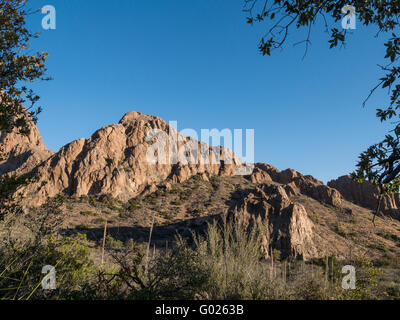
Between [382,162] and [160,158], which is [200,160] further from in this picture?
[382,162]

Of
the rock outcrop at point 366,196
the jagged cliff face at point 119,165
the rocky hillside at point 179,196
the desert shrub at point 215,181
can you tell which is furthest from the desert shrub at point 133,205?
the rock outcrop at point 366,196

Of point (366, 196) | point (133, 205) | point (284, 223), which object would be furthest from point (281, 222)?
point (366, 196)

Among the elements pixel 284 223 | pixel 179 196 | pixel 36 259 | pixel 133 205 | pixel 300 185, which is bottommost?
pixel 284 223

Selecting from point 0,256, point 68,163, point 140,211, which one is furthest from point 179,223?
point 0,256

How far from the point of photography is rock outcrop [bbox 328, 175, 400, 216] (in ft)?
155

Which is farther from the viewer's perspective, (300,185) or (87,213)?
(300,185)

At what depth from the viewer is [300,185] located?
50750 mm

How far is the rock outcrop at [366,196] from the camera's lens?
47.2 m

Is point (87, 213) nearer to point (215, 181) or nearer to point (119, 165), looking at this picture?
point (119, 165)

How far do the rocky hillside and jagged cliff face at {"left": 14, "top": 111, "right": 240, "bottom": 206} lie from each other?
211 mm

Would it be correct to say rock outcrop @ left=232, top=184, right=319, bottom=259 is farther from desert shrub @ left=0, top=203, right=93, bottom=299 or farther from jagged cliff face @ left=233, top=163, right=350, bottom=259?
desert shrub @ left=0, top=203, right=93, bottom=299

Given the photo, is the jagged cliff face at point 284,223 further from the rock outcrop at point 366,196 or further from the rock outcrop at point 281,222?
the rock outcrop at point 366,196

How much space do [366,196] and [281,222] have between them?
43.6 meters
